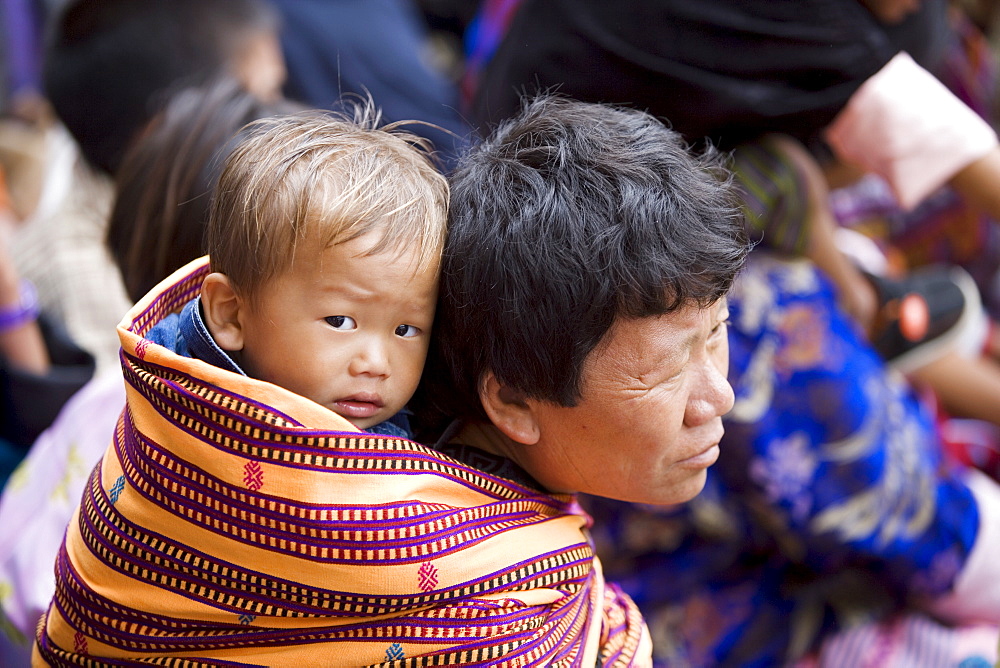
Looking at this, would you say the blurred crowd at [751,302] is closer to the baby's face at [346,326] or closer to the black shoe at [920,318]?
the black shoe at [920,318]

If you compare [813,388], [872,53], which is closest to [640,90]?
[872,53]

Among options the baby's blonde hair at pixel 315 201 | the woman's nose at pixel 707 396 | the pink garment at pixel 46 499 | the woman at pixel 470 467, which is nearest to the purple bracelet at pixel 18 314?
the pink garment at pixel 46 499

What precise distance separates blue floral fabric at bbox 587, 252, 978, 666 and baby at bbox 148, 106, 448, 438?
0.83 m

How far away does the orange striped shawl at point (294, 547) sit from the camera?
2.88ft

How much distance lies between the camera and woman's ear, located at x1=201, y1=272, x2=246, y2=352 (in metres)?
0.95

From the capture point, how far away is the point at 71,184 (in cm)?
246

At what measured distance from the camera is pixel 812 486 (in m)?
1.61

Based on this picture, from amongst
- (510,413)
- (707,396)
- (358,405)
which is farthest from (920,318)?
(358,405)

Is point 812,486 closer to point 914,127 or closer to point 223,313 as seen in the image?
point 914,127

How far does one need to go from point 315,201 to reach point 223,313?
18 centimetres

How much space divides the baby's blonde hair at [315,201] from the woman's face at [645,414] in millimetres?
216

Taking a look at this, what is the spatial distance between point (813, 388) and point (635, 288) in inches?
34.0

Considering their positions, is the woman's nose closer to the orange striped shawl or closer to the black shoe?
the orange striped shawl

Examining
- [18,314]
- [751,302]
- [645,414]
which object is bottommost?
[18,314]
